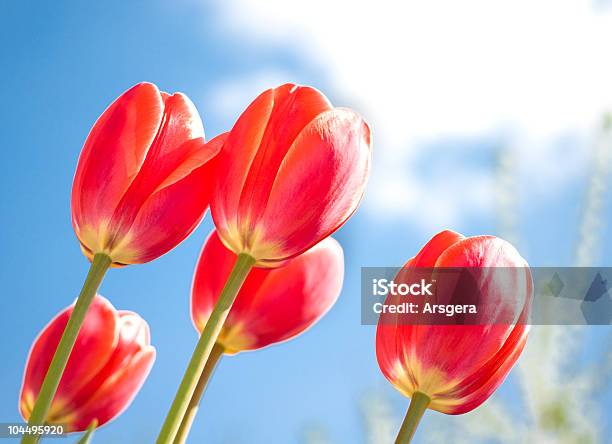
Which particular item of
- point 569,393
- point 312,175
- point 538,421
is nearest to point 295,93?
point 312,175

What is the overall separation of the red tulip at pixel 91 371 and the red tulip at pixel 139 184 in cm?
3

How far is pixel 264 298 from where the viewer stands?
17 centimetres

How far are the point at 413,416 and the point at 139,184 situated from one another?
0.23 ft

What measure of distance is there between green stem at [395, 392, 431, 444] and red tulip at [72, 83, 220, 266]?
0.06 meters

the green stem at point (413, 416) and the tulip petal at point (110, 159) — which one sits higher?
the tulip petal at point (110, 159)

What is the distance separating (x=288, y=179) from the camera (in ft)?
0.46

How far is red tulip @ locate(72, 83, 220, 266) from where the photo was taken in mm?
147

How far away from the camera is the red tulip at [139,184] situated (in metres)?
0.15

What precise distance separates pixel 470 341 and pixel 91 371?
0.08m

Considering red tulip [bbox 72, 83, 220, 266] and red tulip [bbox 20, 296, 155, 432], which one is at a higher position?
red tulip [bbox 72, 83, 220, 266]

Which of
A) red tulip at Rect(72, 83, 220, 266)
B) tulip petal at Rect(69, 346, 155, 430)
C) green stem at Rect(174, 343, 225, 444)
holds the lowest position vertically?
tulip petal at Rect(69, 346, 155, 430)

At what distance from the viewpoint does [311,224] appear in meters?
0.14

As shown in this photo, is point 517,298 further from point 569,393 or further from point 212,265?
point 569,393

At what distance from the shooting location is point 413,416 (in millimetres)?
139
